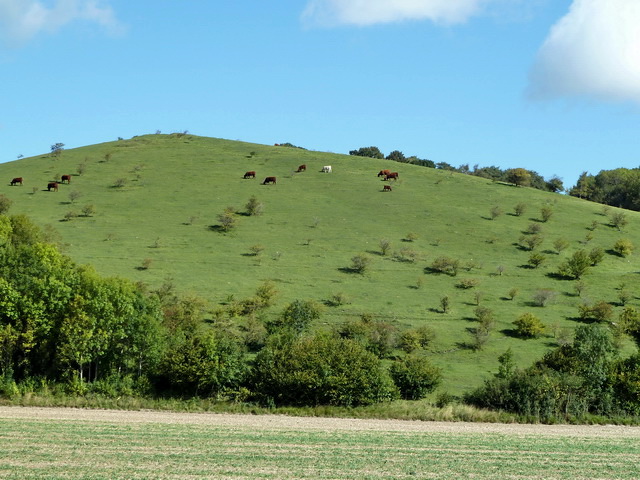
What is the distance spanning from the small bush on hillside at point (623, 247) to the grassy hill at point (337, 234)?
2.96 ft

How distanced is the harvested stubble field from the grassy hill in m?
15.3

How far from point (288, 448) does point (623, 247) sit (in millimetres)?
71638

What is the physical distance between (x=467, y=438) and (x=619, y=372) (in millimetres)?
18988

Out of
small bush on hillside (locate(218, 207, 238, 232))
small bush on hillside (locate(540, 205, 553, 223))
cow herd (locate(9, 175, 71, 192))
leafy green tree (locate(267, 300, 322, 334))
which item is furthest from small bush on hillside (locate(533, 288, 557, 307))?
cow herd (locate(9, 175, 71, 192))

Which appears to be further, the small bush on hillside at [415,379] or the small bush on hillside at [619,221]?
the small bush on hillside at [619,221]

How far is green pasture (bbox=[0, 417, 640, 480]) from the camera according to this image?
87.8 feet

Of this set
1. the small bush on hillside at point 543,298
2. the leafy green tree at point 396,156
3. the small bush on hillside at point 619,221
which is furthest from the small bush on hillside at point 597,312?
the leafy green tree at point 396,156

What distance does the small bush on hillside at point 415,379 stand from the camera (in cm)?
5188

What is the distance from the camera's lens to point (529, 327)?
66000 millimetres

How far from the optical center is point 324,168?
129125 millimetres

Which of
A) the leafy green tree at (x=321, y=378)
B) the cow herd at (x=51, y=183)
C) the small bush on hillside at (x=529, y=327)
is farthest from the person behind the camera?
the cow herd at (x=51, y=183)

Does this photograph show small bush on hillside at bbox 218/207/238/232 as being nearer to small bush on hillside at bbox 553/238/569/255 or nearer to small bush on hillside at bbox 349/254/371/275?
small bush on hillside at bbox 349/254/371/275

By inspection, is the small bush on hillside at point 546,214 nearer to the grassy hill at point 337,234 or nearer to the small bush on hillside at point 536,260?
the grassy hill at point 337,234

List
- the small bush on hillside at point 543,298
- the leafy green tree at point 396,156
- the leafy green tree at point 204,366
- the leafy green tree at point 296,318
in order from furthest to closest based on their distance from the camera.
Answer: the leafy green tree at point 396,156, the small bush on hillside at point 543,298, the leafy green tree at point 296,318, the leafy green tree at point 204,366
